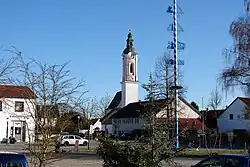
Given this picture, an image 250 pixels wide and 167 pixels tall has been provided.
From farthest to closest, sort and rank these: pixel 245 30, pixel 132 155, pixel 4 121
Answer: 1. pixel 4 121
2. pixel 245 30
3. pixel 132 155

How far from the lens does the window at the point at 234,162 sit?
13.7 m

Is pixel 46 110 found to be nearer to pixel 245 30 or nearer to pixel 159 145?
pixel 159 145

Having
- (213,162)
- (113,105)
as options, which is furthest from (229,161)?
(113,105)

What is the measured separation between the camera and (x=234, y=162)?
45.6 feet

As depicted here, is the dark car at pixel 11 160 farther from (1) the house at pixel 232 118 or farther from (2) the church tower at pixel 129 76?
(2) the church tower at pixel 129 76

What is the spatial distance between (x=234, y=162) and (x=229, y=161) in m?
0.22

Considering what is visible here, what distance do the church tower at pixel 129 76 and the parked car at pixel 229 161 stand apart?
90.9m

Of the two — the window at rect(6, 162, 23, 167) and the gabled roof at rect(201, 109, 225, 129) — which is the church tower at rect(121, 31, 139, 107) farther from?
the window at rect(6, 162, 23, 167)

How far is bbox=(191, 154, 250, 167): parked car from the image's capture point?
1369 centimetres

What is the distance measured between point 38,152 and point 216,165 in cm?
504

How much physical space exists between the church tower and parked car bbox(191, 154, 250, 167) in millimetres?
90887

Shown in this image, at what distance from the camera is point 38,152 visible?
1439 cm

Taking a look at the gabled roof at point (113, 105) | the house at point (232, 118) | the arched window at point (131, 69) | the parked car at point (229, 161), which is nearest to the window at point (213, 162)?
the parked car at point (229, 161)

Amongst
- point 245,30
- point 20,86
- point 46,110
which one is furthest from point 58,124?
point 245,30
